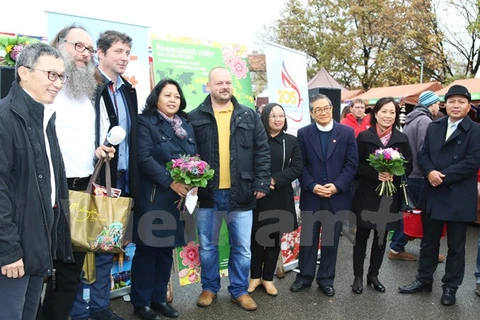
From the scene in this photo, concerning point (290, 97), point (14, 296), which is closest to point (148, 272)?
point (14, 296)

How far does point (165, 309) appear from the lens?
3807 mm

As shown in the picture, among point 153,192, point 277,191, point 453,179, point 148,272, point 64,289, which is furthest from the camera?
point 277,191

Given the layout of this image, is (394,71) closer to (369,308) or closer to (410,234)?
(410,234)

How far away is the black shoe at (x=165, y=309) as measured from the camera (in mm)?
3788

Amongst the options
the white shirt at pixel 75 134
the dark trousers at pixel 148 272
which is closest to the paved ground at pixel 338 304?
the dark trousers at pixel 148 272

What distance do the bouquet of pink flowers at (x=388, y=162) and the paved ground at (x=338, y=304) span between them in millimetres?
1100

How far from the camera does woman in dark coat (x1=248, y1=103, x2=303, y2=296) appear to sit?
4203 mm

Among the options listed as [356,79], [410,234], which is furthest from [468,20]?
[410,234]

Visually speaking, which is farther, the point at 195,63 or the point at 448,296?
the point at 195,63

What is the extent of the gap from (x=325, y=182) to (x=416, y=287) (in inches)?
56.1

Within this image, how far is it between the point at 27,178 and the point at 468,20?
2260 centimetres

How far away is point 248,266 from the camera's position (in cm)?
410

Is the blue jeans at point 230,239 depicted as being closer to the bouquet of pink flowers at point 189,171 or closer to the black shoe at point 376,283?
the bouquet of pink flowers at point 189,171

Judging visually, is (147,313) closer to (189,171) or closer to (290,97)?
(189,171)
